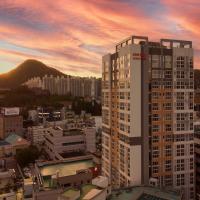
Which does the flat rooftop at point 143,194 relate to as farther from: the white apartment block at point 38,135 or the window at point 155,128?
the white apartment block at point 38,135

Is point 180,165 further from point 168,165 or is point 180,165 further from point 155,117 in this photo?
point 155,117

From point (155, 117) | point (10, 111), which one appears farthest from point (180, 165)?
point (10, 111)

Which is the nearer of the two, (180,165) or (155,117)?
(155,117)

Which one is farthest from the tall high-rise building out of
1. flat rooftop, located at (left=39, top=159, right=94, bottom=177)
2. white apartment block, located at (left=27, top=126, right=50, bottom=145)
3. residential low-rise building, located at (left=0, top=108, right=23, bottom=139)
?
residential low-rise building, located at (left=0, top=108, right=23, bottom=139)

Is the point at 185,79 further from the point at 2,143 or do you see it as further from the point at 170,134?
the point at 2,143

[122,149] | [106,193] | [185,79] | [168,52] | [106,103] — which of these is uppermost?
[168,52]

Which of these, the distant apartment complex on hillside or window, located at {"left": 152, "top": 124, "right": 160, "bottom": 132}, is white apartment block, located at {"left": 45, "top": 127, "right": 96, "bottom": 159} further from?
the distant apartment complex on hillside

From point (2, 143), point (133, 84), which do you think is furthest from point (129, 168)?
point (2, 143)
